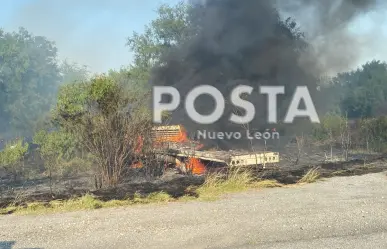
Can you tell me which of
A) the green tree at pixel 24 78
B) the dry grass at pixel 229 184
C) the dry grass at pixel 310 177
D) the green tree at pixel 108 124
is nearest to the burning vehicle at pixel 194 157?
the green tree at pixel 108 124

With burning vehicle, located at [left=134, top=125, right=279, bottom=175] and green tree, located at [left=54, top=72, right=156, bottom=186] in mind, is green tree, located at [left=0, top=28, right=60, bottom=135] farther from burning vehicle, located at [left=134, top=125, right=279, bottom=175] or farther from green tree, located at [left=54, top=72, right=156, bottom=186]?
green tree, located at [left=54, top=72, right=156, bottom=186]

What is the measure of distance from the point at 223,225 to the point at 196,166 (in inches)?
212

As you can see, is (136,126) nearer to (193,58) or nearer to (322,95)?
(193,58)

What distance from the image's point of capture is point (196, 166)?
10.9 m

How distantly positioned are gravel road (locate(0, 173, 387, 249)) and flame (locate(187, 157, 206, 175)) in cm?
346

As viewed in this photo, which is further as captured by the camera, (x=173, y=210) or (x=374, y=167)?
(x=374, y=167)

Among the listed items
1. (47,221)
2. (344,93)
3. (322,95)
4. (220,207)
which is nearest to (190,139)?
(220,207)

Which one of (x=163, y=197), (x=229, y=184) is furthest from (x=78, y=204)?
(x=229, y=184)

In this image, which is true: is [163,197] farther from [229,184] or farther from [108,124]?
[108,124]

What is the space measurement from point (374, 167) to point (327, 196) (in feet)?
13.7

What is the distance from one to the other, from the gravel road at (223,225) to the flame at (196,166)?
3.46 m

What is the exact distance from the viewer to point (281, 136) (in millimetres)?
17938

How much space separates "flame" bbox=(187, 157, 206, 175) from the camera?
1065cm

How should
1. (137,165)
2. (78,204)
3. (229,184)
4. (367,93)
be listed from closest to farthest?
(78,204) < (229,184) < (137,165) < (367,93)
